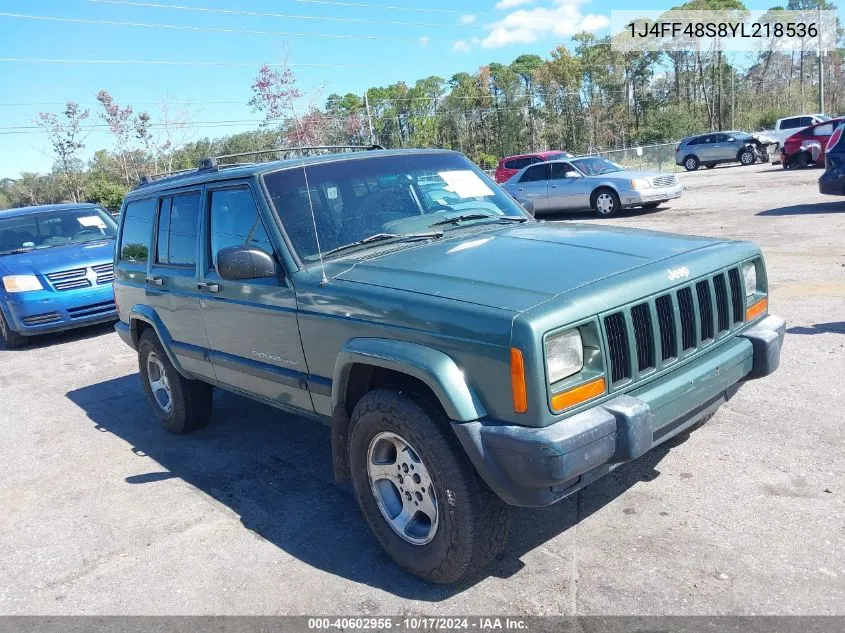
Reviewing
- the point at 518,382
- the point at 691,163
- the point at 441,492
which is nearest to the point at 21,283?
the point at 441,492

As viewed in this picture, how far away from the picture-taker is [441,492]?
3.02 m

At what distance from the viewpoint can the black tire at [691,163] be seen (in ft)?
107

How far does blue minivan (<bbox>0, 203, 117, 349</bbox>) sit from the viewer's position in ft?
30.8

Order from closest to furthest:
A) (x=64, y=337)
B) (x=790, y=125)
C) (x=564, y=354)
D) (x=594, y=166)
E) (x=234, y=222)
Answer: (x=564, y=354) → (x=234, y=222) → (x=64, y=337) → (x=594, y=166) → (x=790, y=125)

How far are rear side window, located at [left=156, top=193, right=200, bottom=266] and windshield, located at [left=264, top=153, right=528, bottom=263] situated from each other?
3.30ft

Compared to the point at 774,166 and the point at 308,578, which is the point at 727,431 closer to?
the point at 308,578

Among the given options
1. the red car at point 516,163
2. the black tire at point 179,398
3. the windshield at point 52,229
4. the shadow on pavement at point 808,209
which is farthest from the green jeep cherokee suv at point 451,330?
the red car at point 516,163

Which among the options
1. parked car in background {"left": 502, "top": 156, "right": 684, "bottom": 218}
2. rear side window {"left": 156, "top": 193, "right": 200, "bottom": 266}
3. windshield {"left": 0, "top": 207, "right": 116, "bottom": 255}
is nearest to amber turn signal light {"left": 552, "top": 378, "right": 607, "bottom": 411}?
rear side window {"left": 156, "top": 193, "right": 200, "bottom": 266}

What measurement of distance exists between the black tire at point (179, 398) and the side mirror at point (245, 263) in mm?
2021

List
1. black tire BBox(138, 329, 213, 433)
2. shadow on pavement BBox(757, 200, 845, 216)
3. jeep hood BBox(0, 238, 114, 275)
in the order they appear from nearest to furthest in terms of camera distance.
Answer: black tire BBox(138, 329, 213, 433) < jeep hood BBox(0, 238, 114, 275) < shadow on pavement BBox(757, 200, 845, 216)

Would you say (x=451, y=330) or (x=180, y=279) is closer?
(x=451, y=330)

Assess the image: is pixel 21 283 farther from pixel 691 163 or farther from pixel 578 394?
pixel 691 163

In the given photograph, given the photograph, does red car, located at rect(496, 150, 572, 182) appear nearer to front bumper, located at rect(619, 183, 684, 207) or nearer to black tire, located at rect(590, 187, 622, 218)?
black tire, located at rect(590, 187, 622, 218)

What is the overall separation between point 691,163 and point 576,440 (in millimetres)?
33181
